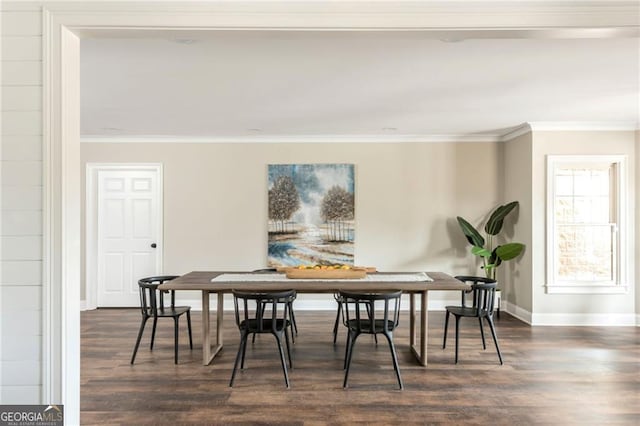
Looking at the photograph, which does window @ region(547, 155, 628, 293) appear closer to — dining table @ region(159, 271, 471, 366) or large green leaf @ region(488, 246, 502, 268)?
large green leaf @ region(488, 246, 502, 268)

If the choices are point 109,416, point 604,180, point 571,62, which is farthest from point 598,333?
point 109,416

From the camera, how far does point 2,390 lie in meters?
1.93

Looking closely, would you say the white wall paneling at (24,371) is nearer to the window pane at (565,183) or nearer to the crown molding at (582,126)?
the crown molding at (582,126)

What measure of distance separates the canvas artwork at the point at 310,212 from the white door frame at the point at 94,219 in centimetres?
158

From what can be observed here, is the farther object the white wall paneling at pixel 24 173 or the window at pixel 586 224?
the window at pixel 586 224

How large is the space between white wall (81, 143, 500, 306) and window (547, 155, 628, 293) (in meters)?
1.30

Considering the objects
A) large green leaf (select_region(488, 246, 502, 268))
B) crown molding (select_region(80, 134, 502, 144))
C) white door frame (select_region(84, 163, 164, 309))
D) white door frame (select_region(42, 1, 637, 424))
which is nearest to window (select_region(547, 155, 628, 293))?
large green leaf (select_region(488, 246, 502, 268))

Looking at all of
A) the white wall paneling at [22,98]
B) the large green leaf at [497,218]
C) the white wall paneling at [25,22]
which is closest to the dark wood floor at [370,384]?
the large green leaf at [497,218]

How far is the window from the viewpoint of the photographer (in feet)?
16.7

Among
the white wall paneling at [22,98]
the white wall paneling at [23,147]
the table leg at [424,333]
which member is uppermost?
the white wall paneling at [22,98]

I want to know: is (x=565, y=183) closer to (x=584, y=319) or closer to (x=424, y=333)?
(x=584, y=319)

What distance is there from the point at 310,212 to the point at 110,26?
4130mm

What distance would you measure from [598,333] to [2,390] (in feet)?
Result: 18.0

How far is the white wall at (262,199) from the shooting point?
19.5 ft
